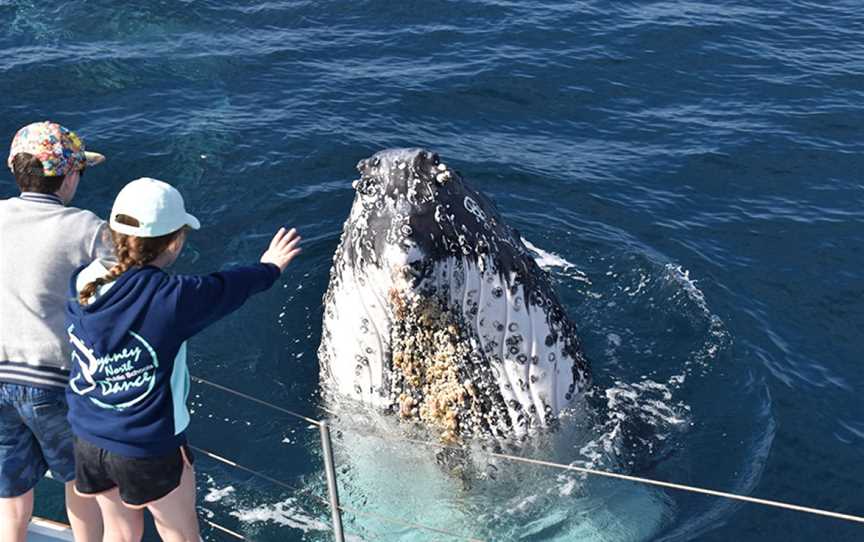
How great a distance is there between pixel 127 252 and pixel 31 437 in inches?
61.3

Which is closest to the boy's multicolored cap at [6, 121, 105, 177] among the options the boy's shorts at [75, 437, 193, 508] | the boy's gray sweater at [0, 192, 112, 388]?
the boy's gray sweater at [0, 192, 112, 388]

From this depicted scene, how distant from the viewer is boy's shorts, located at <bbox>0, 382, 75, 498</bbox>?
16.0 feet

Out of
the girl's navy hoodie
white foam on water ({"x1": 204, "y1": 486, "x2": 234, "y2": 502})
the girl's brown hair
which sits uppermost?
the girl's brown hair

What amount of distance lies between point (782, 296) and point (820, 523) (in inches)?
151

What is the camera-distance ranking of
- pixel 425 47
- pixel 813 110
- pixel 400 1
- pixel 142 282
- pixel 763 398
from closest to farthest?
pixel 142 282 < pixel 763 398 < pixel 813 110 < pixel 425 47 < pixel 400 1

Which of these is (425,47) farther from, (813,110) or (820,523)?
(820,523)

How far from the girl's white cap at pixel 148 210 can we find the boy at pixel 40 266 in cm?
47

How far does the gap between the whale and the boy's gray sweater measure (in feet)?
7.30

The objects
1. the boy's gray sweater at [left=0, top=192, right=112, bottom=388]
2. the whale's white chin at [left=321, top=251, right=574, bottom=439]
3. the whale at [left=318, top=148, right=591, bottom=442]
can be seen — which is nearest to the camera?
the boy's gray sweater at [left=0, top=192, right=112, bottom=388]

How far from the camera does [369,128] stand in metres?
15.2

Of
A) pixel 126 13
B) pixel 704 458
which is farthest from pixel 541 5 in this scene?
pixel 704 458

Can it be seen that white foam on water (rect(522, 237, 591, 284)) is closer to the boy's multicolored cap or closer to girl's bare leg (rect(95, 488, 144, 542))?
girl's bare leg (rect(95, 488, 144, 542))

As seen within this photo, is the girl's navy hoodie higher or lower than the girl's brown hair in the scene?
lower

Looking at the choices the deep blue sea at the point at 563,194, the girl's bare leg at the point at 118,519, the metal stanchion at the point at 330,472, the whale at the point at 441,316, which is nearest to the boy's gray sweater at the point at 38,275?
the girl's bare leg at the point at 118,519
